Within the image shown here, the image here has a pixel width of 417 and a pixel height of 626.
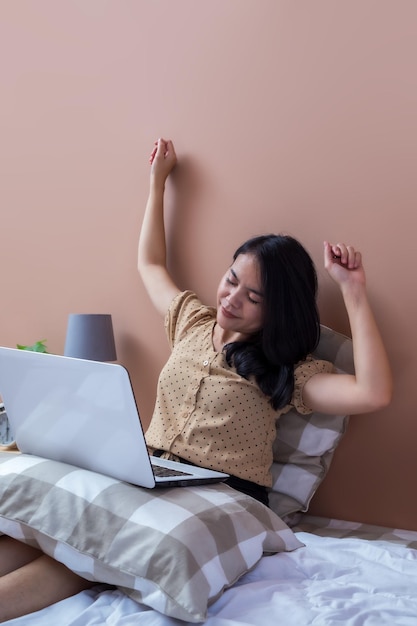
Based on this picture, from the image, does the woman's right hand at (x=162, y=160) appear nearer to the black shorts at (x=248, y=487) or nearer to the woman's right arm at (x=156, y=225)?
the woman's right arm at (x=156, y=225)

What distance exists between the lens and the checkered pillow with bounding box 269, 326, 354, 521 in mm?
1632

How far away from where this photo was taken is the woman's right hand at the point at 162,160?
194 cm

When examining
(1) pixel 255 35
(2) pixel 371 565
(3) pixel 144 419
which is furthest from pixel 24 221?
(2) pixel 371 565

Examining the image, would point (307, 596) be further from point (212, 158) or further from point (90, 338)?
point (212, 158)

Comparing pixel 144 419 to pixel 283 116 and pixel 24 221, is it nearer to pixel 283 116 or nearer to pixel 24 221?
pixel 24 221

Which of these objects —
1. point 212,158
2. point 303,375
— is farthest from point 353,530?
point 212,158

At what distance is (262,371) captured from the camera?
5.16 ft

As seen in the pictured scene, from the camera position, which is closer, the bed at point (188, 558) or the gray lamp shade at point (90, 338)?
the bed at point (188, 558)

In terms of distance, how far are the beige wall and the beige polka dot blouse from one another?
0.76 ft

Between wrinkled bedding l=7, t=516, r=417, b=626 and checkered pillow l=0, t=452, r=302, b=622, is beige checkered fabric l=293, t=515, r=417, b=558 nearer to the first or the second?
wrinkled bedding l=7, t=516, r=417, b=626

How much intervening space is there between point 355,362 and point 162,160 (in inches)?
32.8

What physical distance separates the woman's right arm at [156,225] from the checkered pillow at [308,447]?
51cm

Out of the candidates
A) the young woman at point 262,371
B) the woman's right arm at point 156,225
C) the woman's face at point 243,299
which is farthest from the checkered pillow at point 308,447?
the woman's right arm at point 156,225

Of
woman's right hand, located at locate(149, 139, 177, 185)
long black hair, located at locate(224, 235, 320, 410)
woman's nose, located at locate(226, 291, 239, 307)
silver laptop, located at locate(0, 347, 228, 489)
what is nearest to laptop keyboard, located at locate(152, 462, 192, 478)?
silver laptop, located at locate(0, 347, 228, 489)
